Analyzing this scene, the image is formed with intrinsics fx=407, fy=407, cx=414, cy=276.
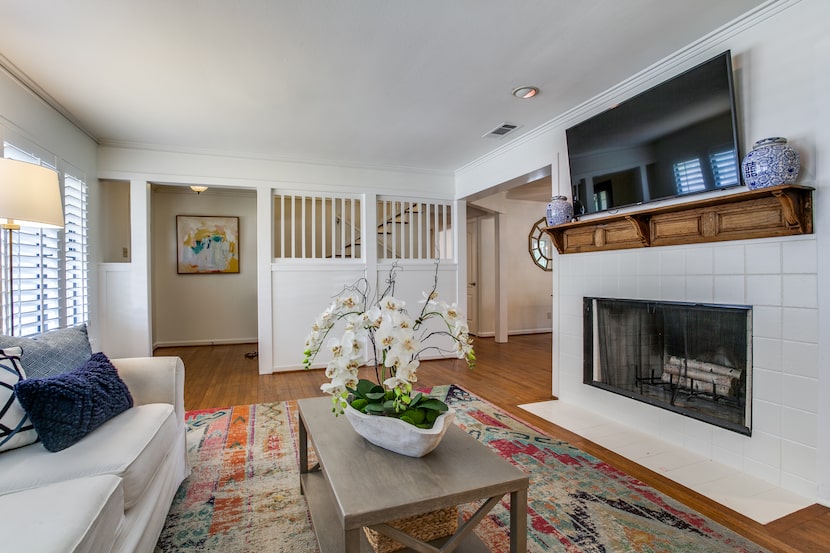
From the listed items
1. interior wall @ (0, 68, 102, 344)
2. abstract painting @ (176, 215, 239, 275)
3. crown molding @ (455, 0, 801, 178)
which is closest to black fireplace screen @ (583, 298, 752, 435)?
crown molding @ (455, 0, 801, 178)

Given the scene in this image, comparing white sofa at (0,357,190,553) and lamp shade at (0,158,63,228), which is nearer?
white sofa at (0,357,190,553)

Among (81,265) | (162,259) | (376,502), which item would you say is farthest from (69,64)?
(162,259)

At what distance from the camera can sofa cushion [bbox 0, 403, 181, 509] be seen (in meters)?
1.26

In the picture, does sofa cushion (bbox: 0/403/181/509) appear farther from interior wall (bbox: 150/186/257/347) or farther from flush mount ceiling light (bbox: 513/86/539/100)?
interior wall (bbox: 150/186/257/347)

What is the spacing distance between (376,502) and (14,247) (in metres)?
2.91

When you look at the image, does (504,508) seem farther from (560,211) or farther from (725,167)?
(560,211)

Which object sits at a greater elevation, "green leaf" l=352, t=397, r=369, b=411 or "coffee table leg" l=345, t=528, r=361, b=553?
"green leaf" l=352, t=397, r=369, b=411

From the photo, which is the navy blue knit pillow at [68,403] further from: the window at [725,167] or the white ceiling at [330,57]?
the window at [725,167]

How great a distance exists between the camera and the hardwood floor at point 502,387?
1.71m

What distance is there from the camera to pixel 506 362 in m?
5.02

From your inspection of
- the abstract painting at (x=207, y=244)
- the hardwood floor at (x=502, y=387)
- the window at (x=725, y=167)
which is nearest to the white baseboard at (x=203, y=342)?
the hardwood floor at (x=502, y=387)

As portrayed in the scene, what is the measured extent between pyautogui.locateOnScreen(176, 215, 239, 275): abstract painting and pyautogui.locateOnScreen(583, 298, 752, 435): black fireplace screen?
5.38 metres

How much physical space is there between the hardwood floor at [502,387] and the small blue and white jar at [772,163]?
151cm

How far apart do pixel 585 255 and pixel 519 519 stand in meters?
2.52
